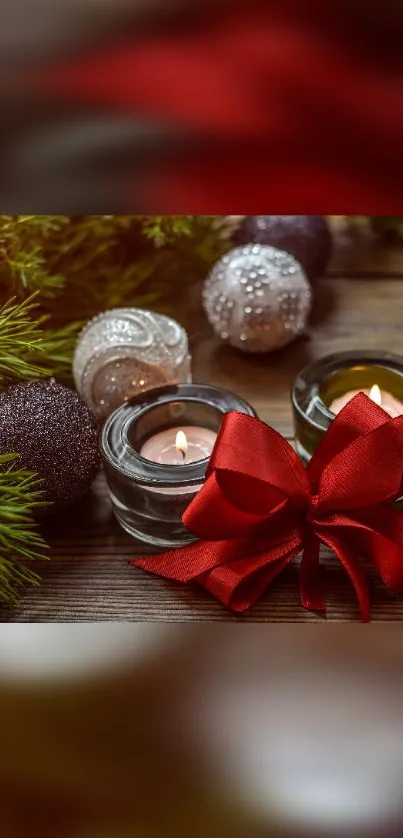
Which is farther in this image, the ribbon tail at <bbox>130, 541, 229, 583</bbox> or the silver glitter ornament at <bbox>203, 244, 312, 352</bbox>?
the silver glitter ornament at <bbox>203, 244, 312, 352</bbox>

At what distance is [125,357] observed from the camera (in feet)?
2.19

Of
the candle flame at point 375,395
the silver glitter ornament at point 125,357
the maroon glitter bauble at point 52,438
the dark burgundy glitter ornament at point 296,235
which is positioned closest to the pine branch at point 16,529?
the maroon glitter bauble at point 52,438

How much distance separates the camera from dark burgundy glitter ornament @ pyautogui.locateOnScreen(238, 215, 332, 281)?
843 mm

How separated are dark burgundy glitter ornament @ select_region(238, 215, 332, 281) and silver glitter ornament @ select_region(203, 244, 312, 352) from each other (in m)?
0.08

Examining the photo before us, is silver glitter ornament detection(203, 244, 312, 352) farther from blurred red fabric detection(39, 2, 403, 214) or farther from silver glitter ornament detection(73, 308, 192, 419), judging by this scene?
→ blurred red fabric detection(39, 2, 403, 214)

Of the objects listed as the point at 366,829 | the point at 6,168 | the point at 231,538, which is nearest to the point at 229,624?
the point at 231,538

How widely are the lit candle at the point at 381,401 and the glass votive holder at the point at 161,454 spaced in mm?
66

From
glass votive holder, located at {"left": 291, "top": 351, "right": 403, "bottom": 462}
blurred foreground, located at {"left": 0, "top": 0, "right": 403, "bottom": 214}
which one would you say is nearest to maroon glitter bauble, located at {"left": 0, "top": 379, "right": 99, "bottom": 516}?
glass votive holder, located at {"left": 291, "top": 351, "right": 403, "bottom": 462}

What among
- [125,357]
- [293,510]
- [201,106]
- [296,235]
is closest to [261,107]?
[201,106]

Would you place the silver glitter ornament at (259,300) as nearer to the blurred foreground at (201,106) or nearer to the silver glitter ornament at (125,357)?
the silver glitter ornament at (125,357)

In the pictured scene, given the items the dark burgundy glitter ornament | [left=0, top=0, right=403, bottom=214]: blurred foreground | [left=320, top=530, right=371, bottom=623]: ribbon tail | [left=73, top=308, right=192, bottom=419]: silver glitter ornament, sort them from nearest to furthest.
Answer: [left=0, top=0, right=403, bottom=214]: blurred foreground
[left=320, top=530, right=371, bottom=623]: ribbon tail
[left=73, top=308, right=192, bottom=419]: silver glitter ornament
the dark burgundy glitter ornament

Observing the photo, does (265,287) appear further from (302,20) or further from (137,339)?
(302,20)

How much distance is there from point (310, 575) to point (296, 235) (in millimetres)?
416

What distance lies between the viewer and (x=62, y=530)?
23.3 inches
